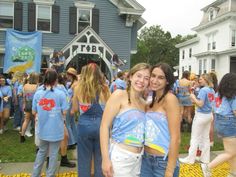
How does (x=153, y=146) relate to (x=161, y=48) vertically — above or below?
below

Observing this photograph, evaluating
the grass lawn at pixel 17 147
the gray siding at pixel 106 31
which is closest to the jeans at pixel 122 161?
the grass lawn at pixel 17 147

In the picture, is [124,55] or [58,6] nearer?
[58,6]

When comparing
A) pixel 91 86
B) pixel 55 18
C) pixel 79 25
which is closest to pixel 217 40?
pixel 79 25

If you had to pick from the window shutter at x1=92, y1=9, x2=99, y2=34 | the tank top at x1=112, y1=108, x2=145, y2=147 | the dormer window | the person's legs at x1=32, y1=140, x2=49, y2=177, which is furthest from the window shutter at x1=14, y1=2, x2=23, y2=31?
the dormer window

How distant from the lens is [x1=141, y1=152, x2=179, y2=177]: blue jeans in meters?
3.14

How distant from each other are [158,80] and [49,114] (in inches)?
98.5

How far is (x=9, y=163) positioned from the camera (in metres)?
6.80

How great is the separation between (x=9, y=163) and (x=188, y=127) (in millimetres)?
6236

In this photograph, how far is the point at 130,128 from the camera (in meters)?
3.08

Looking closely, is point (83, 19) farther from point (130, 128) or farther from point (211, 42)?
point (211, 42)

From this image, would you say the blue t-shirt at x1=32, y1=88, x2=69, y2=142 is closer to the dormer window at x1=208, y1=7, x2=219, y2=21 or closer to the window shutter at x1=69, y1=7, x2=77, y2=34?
the window shutter at x1=69, y1=7, x2=77, y2=34

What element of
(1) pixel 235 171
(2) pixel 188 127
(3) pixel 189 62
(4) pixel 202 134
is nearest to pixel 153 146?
(1) pixel 235 171

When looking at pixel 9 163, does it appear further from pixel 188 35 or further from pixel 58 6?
pixel 188 35

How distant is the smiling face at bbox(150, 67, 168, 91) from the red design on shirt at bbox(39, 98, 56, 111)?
7.93 ft
